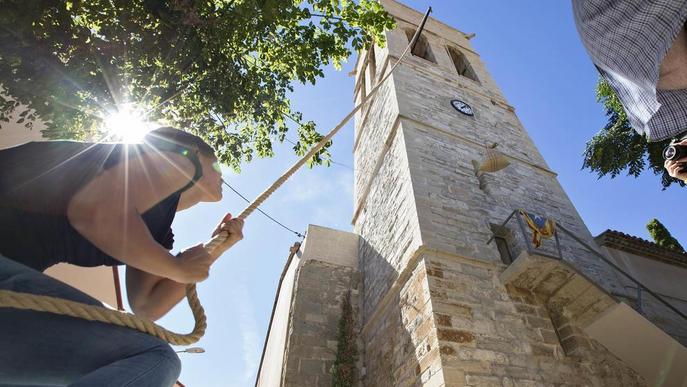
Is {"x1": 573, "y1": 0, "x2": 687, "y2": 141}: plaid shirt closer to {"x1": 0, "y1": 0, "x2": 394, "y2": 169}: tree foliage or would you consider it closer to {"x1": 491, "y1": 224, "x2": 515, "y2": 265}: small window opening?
{"x1": 0, "y1": 0, "x2": 394, "y2": 169}: tree foliage

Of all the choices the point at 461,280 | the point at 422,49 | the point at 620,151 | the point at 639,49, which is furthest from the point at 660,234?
the point at 639,49

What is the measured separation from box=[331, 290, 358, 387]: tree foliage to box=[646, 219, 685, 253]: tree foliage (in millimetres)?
13453

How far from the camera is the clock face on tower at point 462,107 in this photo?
34.0 feet

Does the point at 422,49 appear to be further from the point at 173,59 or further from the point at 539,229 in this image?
the point at 173,59

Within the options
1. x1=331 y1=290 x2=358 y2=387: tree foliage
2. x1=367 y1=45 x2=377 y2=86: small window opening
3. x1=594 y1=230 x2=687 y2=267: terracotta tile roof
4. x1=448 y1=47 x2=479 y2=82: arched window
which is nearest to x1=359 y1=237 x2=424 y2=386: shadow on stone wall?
x1=331 y1=290 x2=358 y2=387: tree foliage

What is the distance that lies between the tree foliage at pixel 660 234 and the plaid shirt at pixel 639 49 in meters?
16.6

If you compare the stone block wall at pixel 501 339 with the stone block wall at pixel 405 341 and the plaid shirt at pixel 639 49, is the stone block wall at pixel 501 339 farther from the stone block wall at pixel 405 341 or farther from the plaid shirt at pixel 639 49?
the plaid shirt at pixel 639 49

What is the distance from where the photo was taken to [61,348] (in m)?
1.07

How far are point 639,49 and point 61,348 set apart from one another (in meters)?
2.04

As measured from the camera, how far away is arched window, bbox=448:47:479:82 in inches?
558

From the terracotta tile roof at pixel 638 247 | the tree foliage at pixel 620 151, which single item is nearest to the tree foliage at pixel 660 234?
the tree foliage at pixel 620 151

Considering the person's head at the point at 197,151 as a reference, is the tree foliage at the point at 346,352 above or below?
above

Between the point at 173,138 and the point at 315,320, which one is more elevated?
the point at 315,320

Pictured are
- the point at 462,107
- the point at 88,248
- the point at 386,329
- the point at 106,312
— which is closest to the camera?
the point at 106,312
